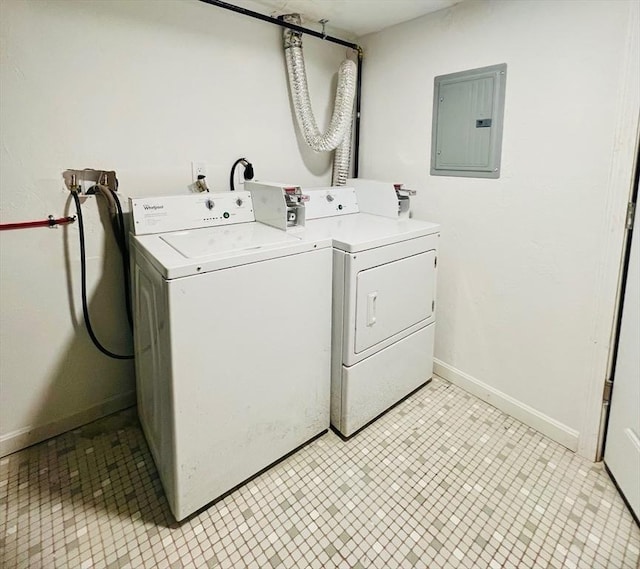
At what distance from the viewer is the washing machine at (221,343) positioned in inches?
56.7

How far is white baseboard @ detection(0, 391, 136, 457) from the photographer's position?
1.86m

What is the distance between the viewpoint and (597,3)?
1.62 metres

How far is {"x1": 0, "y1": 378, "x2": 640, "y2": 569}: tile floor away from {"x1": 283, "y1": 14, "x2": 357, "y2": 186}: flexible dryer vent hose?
1.68 meters

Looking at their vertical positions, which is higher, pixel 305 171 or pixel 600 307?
pixel 305 171

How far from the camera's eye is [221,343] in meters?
1.51

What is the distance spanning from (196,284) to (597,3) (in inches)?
75.3

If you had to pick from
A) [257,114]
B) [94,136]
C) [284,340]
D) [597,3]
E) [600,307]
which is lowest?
[284,340]

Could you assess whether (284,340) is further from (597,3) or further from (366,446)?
(597,3)

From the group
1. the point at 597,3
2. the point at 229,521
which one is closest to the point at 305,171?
the point at 597,3

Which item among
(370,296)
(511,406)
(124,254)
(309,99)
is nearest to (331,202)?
(309,99)

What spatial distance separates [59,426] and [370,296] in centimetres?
164

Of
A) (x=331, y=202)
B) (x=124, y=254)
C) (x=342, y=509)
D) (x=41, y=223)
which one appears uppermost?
(x=331, y=202)

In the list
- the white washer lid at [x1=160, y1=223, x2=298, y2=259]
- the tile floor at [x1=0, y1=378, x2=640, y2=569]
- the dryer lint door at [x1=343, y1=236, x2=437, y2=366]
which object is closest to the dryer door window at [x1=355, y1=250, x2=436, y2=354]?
the dryer lint door at [x1=343, y1=236, x2=437, y2=366]

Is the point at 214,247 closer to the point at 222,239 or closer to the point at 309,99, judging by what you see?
the point at 222,239
